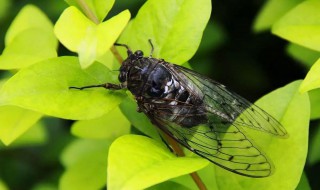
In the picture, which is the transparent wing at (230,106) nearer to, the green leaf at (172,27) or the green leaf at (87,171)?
the green leaf at (172,27)

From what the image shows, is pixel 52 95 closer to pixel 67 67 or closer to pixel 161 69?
pixel 67 67

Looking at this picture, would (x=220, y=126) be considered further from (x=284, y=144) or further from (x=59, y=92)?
(x=59, y=92)

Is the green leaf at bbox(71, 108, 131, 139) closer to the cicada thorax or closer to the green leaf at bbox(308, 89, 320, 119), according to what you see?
the cicada thorax

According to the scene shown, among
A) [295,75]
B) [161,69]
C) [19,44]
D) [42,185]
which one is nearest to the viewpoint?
[161,69]

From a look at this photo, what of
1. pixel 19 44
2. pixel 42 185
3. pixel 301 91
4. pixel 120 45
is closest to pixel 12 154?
pixel 42 185

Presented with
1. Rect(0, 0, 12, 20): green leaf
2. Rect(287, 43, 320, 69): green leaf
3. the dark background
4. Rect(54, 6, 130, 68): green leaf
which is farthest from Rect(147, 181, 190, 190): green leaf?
Rect(0, 0, 12, 20): green leaf

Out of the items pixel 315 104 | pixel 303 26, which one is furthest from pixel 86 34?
pixel 315 104
